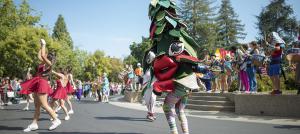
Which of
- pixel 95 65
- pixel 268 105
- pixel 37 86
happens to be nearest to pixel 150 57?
pixel 37 86

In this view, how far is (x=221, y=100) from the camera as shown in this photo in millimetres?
13297

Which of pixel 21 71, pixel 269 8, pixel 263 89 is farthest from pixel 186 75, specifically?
pixel 269 8

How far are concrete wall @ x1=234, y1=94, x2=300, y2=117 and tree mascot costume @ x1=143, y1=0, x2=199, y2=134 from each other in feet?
17.3

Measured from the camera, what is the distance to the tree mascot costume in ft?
18.4

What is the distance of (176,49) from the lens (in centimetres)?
571

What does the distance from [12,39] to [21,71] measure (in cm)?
666

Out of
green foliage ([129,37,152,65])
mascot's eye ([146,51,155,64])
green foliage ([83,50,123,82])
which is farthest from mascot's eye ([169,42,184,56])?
green foliage ([83,50,123,82])

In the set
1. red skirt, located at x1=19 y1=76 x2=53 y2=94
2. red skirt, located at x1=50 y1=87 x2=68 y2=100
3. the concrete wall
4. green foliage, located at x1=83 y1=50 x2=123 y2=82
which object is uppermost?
green foliage, located at x1=83 y1=50 x2=123 y2=82

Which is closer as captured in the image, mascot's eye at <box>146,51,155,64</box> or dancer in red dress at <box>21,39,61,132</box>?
mascot's eye at <box>146,51,155,64</box>

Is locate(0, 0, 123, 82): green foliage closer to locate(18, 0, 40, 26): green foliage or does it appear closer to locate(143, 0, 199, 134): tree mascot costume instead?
locate(18, 0, 40, 26): green foliage

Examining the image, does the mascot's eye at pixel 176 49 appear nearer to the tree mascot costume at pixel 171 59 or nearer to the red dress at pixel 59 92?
the tree mascot costume at pixel 171 59

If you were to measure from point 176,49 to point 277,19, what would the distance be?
177 feet

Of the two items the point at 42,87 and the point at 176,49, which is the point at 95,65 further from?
the point at 176,49

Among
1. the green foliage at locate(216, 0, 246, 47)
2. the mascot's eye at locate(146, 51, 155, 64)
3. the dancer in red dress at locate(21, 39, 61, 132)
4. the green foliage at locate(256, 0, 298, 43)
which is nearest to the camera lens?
the mascot's eye at locate(146, 51, 155, 64)
